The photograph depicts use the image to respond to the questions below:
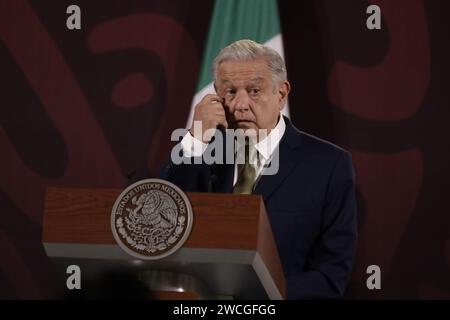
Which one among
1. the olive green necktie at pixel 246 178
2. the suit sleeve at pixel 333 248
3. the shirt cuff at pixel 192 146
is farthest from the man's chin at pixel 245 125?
the suit sleeve at pixel 333 248

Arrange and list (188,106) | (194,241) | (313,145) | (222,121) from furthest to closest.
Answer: (188,106)
(313,145)
(222,121)
(194,241)

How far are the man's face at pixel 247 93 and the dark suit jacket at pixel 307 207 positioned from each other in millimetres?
141

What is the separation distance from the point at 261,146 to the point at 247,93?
0.64 feet

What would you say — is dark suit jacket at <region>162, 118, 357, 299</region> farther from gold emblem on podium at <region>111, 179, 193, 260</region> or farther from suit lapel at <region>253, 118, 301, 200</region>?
gold emblem on podium at <region>111, 179, 193, 260</region>

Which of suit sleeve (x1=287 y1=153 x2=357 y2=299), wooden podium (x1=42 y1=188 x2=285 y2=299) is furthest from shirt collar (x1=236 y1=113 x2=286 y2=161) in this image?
wooden podium (x1=42 y1=188 x2=285 y2=299)

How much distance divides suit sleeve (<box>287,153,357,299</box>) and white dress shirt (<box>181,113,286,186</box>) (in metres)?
0.24

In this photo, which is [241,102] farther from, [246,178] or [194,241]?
[194,241]

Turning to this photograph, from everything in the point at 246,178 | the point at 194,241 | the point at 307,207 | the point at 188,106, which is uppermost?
the point at 188,106

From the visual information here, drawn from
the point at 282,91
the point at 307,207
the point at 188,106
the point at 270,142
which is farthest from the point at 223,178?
the point at 188,106

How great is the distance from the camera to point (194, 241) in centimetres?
255

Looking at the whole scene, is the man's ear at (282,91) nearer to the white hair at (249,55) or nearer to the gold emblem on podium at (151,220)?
the white hair at (249,55)

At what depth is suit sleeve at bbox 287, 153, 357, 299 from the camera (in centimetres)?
320

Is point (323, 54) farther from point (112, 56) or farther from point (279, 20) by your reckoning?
point (112, 56)

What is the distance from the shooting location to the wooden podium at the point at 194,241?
99.4 inches
